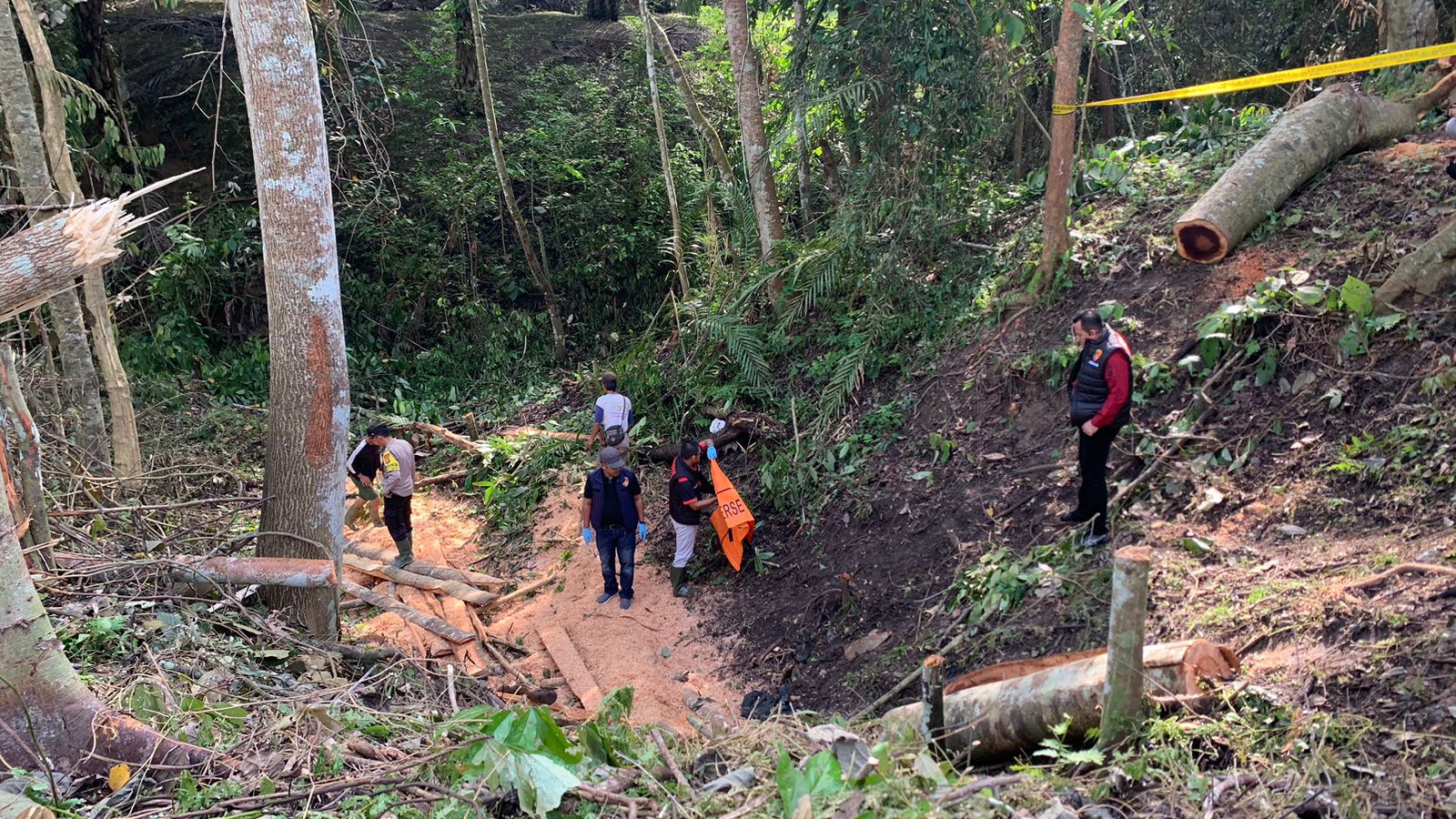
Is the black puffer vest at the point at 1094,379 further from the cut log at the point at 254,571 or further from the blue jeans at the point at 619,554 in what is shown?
the cut log at the point at 254,571

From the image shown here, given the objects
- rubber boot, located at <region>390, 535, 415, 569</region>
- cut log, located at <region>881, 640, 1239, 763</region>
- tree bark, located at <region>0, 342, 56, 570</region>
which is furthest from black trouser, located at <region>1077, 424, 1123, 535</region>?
tree bark, located at <region>0, 342, 56, 570</region>

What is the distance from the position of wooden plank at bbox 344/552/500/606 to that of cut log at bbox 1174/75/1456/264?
685 centimetres

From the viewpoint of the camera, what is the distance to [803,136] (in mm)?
10234

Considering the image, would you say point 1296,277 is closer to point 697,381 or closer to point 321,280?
point 697,381

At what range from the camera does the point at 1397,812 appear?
3.59 meters

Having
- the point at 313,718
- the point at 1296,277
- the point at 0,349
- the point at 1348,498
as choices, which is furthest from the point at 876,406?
the point at 0,349

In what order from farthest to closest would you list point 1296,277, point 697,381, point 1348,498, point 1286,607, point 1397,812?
1. point 697,381
2. point 1296,277
3. point 1348,498
4. point 1286,607
5. point 1397,812

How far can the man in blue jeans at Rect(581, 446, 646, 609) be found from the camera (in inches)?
325

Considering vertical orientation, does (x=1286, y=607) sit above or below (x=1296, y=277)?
below

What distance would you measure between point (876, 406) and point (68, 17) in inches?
488

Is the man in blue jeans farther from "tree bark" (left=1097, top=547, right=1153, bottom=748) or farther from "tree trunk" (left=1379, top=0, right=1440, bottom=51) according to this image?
"tree trunk" (left=1379, top=0, right=1440, bottom=51)

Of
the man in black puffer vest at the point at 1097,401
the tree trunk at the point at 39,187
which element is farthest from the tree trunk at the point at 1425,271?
the tree trunk at the point at 39,187

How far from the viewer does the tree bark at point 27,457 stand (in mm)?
5660

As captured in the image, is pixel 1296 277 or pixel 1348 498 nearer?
pixel 1348 498
